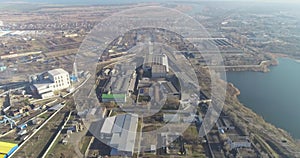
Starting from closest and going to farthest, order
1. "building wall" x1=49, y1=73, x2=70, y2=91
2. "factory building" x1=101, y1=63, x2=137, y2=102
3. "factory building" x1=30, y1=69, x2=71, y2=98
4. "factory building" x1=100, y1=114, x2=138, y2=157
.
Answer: "factory building" x1=100, y1=114, x2=138, y2=157, "factory building" x1=101, y1=63, x2=137, y2=102, "factory building" x1=30, y1=69, x2=71, y2=98, "building wall" x1=49, y1=73, x2=70, y2=91

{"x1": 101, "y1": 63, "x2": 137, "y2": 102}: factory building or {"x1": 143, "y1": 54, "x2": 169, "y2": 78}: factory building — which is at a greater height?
{"x1": 143, "y1": 54, "x2": 169, "y2": 78}: factory building

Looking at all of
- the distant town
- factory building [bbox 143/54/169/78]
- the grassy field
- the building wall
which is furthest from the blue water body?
the building wall

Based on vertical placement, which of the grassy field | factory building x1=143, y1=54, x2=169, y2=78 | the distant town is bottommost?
the grassy field

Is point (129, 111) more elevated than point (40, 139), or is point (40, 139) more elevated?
point (129, 111)

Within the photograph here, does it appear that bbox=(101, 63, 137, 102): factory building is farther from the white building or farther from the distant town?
the white building

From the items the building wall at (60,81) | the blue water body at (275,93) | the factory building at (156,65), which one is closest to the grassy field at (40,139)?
the building wall at (60,81)

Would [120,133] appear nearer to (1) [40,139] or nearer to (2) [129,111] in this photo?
(2) [129,111]

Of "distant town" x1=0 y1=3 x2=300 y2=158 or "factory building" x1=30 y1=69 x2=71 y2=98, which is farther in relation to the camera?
"factory building" x1=30 y1=69 x2=71 y2=98

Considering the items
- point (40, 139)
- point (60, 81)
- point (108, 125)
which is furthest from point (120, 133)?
point (60, 81)
